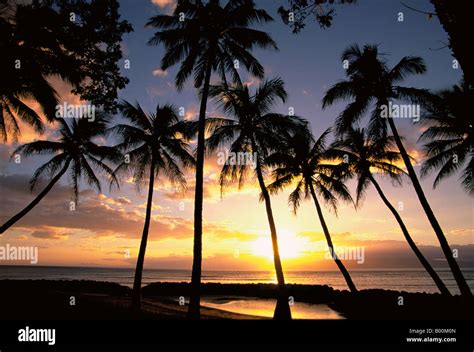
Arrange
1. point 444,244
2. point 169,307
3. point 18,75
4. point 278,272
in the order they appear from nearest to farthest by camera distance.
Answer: point 18,75, point 444,244, point 278,272, point 169,307

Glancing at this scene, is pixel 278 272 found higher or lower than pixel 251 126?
lower

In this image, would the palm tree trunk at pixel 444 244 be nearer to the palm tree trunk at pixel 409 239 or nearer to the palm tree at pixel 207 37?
the palm tree trunk at pixel 409 239

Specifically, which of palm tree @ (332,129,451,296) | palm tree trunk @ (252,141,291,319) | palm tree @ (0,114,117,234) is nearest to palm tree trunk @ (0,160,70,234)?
palm tree @ (0,114,117,234)

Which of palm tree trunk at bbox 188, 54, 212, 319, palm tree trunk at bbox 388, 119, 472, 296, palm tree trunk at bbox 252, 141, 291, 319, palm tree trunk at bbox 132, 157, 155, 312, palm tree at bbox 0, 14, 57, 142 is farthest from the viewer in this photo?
palm tree trunk at bbox 132, 157, 155, 312

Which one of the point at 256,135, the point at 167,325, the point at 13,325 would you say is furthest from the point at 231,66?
the point at 13,325

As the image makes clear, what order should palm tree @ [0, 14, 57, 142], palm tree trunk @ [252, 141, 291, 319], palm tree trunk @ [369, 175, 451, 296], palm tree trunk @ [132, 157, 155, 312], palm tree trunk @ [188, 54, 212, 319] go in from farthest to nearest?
1. palm tree trunk @ [369, 175, 451, 296]
2. palm tree trunk @ [132, 157, 155, 312]
3. palm tree trunk @ [252, 141, 291, 319]
4. palm tree trunk @ [188, 54, 212, 319]
5. palm tree @ [0, 14, 57, 142]

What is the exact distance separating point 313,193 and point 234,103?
27.4ft

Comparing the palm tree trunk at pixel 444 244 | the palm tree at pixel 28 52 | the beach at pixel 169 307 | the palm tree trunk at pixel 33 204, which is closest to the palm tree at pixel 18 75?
the palm tree at pixel 28 52

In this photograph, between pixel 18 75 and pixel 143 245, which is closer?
pixel 18 75

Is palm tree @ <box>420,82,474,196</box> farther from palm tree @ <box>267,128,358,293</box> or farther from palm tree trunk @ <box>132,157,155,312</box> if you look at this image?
palm tree trunk @ <box>132,157,155,312</box>

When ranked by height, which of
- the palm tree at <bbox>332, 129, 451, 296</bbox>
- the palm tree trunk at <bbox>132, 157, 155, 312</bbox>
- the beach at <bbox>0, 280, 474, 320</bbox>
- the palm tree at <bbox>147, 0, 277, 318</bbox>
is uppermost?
the palm tree at <bbox>147, 0, 277, 318</bbox>

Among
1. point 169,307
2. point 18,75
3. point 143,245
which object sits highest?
point 18,75

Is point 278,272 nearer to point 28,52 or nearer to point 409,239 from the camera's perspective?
point 409,239

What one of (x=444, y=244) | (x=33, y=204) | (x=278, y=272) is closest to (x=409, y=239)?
(x=444, y=244)
